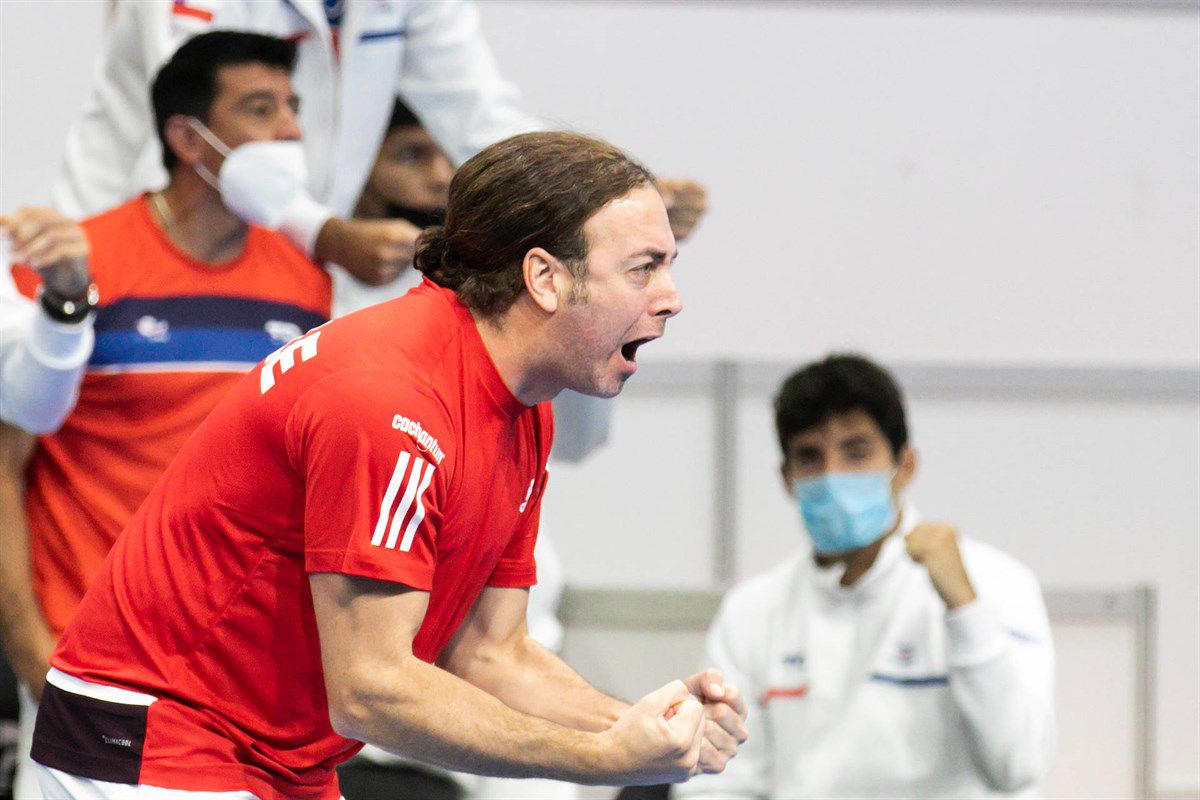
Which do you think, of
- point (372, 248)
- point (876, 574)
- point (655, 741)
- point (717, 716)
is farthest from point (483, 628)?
point (876, 574)

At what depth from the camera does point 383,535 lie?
5.29 ft

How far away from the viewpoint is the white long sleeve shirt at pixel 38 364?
2.53 m

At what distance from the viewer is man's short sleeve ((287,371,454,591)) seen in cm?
161

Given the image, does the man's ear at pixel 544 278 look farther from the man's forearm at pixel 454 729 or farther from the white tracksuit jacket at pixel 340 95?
the white tracksuit jacket at pixel 340 95

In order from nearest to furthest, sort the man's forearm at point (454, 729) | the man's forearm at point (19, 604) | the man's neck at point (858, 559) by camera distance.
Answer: the man's forearm at point (454, 729), the man's forearm at point (19, 604), the man's neck at point (858, 559)

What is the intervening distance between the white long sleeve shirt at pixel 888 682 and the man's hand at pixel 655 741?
1333 mm

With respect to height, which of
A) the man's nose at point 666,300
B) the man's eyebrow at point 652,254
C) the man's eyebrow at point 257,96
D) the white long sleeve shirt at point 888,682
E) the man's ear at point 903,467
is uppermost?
the man's eyebrow at point 257,96

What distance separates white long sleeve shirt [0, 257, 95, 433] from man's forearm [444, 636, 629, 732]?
0.97 metres

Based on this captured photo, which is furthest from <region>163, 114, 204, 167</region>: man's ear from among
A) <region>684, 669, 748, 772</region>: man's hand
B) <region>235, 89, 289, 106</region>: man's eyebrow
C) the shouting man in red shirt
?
<region>684, 669, 748, 772</region>: man's hand

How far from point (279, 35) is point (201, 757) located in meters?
1.80

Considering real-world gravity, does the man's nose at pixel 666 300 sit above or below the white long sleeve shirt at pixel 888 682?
above

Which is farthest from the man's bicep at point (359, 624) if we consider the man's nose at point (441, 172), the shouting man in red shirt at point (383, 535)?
the man's nose at point (441, 172)

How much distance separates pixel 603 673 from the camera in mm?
3613

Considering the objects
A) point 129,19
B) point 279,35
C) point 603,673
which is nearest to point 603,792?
point 603,673
